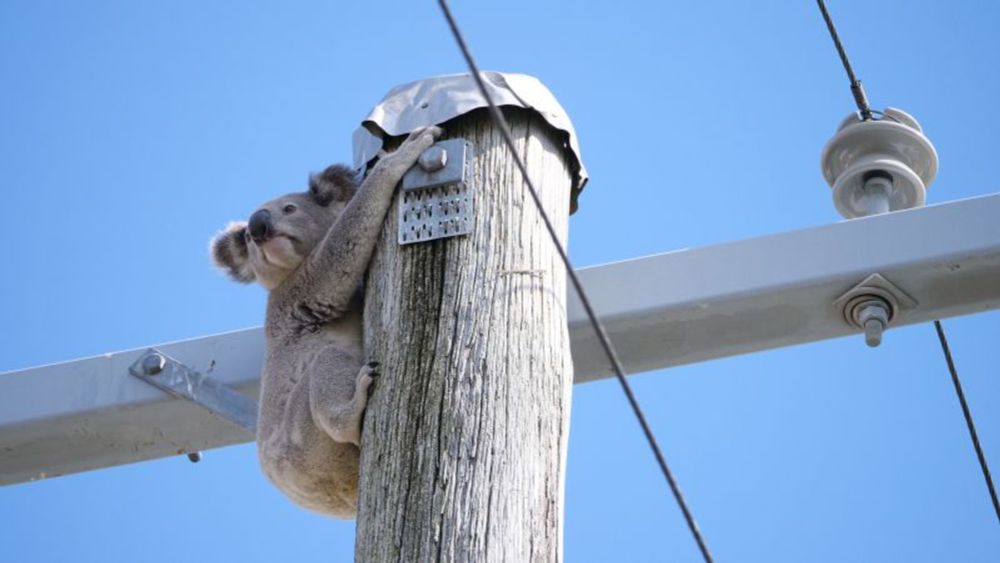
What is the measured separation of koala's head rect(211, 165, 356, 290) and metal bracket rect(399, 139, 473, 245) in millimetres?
2122

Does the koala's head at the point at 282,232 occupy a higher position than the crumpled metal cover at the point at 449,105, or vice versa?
the koala's head at the point at 282,232

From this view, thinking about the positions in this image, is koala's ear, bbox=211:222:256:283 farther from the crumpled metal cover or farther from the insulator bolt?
the insulator bolt

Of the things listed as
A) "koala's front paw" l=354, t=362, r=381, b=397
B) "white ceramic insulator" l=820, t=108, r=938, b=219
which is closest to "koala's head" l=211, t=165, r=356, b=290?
"white ceramic insulator" l=820, t=108, r=938, b=219

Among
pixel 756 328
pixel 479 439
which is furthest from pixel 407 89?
pixel 479 439

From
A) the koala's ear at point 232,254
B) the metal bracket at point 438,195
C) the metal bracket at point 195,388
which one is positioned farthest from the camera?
the koala's ear at point 232,254

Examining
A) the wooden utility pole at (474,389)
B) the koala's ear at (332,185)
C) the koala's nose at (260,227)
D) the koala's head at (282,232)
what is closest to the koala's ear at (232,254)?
the koala's head at (282,232)

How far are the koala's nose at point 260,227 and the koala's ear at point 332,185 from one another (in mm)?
432

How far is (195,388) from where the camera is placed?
5695 mm

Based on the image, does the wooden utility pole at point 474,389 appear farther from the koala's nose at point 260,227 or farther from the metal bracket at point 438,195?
the koala's nose at point 260,227

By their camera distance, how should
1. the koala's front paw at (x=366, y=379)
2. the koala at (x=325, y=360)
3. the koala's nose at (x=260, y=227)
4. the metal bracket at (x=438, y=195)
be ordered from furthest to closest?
the koala's nose at (x=260, y=227), the koala at (x=325, y=360), the metal bracket at (x=438, y=195), the koala's front paw at (x=366, y=379)

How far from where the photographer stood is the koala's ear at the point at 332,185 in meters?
7.58

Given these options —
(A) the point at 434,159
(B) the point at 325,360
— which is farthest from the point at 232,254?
(A) the point at 434,159

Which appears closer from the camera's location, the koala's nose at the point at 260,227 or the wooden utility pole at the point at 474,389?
the wooden utility pole at the point at 474,389

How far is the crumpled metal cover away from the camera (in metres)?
5.28
